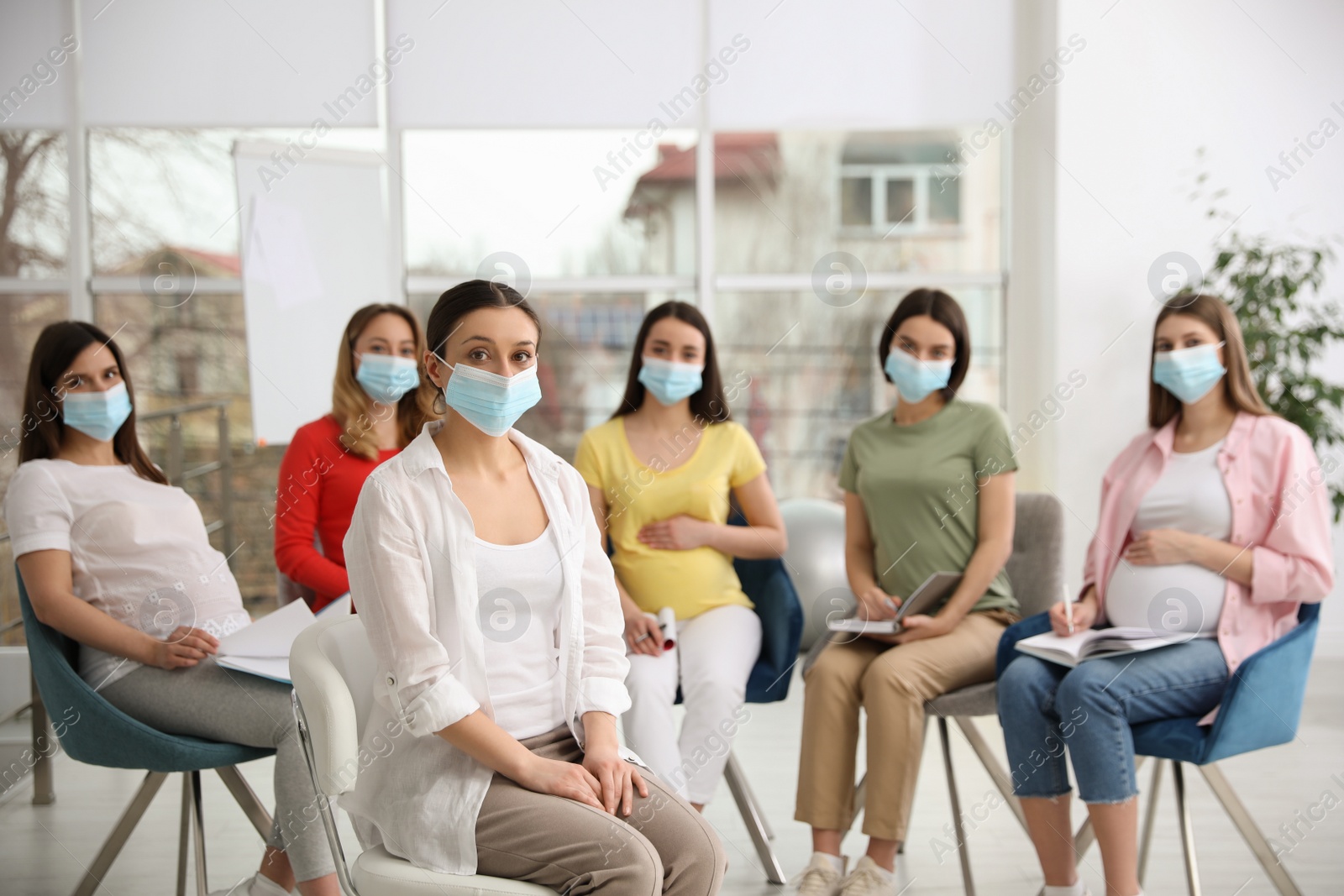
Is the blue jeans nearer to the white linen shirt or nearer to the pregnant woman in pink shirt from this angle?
the pregnant woman in pink shirt

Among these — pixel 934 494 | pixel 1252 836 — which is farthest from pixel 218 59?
pixel 1252 836

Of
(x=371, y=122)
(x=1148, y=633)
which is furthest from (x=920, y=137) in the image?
(x=1148, y=633)

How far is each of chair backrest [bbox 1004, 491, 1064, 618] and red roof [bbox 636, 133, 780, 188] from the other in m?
3.00

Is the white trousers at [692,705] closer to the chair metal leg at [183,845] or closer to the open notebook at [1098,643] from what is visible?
the open notebook at [1098,643]

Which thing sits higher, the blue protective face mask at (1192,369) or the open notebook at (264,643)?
the blue protective face mask at (1192,369)

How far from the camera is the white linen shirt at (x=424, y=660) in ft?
4.84

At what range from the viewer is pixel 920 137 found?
17.1 ft

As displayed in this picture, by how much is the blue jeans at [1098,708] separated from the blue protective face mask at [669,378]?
1006 millimetres

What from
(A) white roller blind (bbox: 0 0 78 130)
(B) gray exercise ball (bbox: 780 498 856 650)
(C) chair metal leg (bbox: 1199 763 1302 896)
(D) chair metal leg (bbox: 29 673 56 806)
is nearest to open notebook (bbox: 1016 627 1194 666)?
(C) chair metal leg (bbox: 1199 763 1302 896)

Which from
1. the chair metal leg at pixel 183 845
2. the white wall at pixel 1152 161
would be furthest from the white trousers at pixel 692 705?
the white wall at pixel 1152 161

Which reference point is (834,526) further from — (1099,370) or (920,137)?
(920,137)

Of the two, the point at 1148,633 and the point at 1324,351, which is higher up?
the point at 1324,351

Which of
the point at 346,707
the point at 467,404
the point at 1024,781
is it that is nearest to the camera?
the point at 346,707

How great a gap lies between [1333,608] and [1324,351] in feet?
3.66
